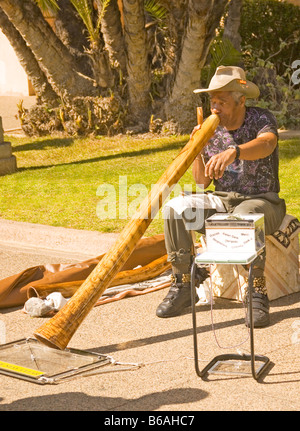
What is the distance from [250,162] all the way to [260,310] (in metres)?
0.99

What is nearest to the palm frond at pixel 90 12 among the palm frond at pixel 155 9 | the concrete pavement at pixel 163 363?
the palm frond at pixel 155 9

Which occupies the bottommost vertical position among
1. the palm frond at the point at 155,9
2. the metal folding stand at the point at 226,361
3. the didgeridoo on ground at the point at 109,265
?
the metal folding stand at the point at 226,361

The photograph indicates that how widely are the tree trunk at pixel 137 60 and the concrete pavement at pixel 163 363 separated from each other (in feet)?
22.4

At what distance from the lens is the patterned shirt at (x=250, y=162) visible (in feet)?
18.7

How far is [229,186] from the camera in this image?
5785mm

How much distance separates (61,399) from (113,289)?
79.9 inches

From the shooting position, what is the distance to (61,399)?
4.31 meters

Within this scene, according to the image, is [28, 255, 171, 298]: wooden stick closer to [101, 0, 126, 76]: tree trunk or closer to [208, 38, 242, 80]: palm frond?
[101, 0, 126, 76]: tree trunk

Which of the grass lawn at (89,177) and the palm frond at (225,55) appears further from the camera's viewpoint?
the palm frond at (225,55)

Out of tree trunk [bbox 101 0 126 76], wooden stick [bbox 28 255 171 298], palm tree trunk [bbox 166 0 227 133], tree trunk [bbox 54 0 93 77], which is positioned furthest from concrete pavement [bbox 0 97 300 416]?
tree trunk [bbox 54 0 93 77]

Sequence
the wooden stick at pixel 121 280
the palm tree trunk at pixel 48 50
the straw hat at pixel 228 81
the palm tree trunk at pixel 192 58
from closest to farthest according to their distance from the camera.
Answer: the straw hat at pixel 228 81 < the wooden stick at pixel 121 280 < the palm tree trunk at pixel 192 58 < the palm tree trunk at pixel 48 50

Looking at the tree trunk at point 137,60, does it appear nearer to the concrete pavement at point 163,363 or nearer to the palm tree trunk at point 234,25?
the palm tree trunk at point 234,25
